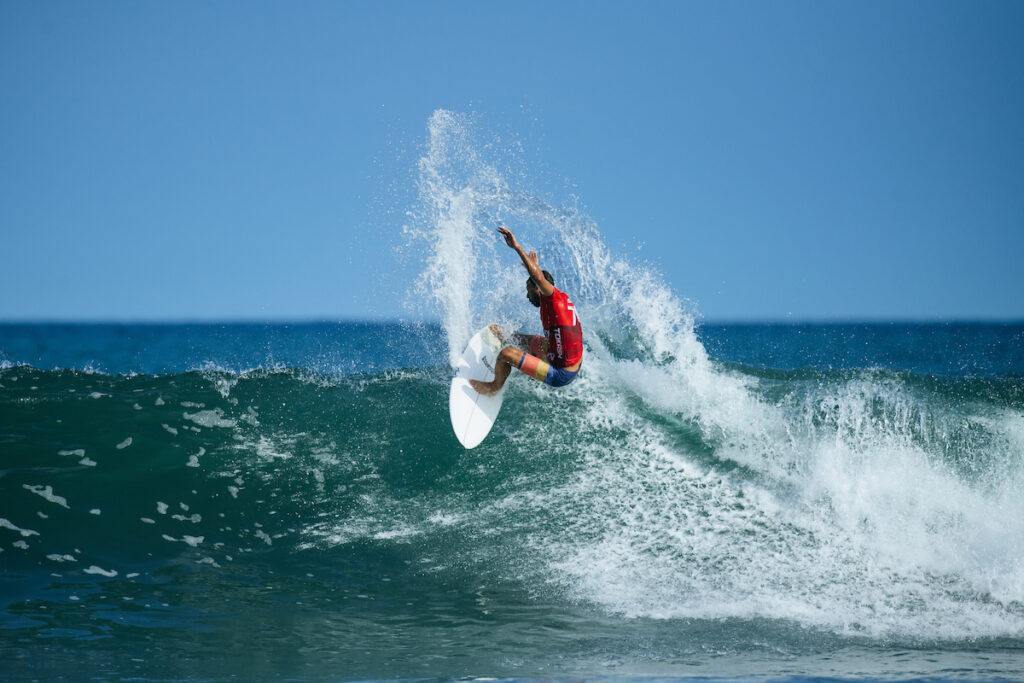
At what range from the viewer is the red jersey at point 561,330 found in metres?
7.10

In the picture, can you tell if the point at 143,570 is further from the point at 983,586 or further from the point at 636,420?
the point at 983,586

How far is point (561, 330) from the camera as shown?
7.17 metres

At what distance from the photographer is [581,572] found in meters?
6.14

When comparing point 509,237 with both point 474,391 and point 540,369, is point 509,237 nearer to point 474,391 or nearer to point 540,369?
point 540,369

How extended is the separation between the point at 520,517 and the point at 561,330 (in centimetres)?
167

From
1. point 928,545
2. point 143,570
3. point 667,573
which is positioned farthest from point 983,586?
point 143,570

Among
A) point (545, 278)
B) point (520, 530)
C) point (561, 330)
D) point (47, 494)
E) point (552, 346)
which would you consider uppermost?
point (545, 278)

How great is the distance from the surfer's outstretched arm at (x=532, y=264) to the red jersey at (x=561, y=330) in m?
0.15

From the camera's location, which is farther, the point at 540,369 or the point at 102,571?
the point at 540,369

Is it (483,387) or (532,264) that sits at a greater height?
(532,264)

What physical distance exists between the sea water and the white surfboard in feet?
1.52

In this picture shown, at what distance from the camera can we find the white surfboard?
7.77 meters

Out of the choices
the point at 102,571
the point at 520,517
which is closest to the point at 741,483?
the point at 520,517

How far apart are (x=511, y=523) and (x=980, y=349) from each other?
38.8 m
